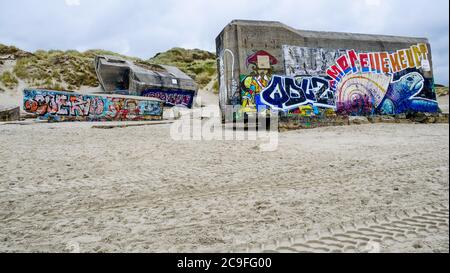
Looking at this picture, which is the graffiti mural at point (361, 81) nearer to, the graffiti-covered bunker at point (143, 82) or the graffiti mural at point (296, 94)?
the graffiti mural at point (296, 94)

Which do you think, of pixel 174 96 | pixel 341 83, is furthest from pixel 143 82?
pixel 341 83

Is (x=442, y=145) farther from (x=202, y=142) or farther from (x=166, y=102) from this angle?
(x=166, y=102)

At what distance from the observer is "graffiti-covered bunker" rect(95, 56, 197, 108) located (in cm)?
3105

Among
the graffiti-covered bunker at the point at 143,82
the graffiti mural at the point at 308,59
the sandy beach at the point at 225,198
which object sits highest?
the graffiti-covered bunker at the point at 143,82

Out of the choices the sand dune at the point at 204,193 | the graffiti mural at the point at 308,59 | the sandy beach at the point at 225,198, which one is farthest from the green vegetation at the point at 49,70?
the sandy beach at the point at 225,198

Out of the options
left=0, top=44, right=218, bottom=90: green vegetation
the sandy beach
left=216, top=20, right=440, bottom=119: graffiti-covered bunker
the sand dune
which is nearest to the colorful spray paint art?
left=216, top=20, right=440, bottom=119: graffiti-covered bunker

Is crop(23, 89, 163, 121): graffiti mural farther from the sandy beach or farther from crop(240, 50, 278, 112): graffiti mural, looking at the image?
the sandy beach

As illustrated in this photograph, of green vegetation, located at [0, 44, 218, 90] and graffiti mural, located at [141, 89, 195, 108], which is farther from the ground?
green vegetation, located at [0, 44, 218, 90]

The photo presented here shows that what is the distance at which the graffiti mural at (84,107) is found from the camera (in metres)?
16.7

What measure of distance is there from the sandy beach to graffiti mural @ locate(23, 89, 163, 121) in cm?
1006

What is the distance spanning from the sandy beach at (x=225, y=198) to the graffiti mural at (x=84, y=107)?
1006cm

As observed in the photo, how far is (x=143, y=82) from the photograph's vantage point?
30.9m

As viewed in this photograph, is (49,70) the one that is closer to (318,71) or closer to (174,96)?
(174,96)

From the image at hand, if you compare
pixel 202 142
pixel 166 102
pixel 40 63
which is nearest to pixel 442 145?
pixel 202 142
